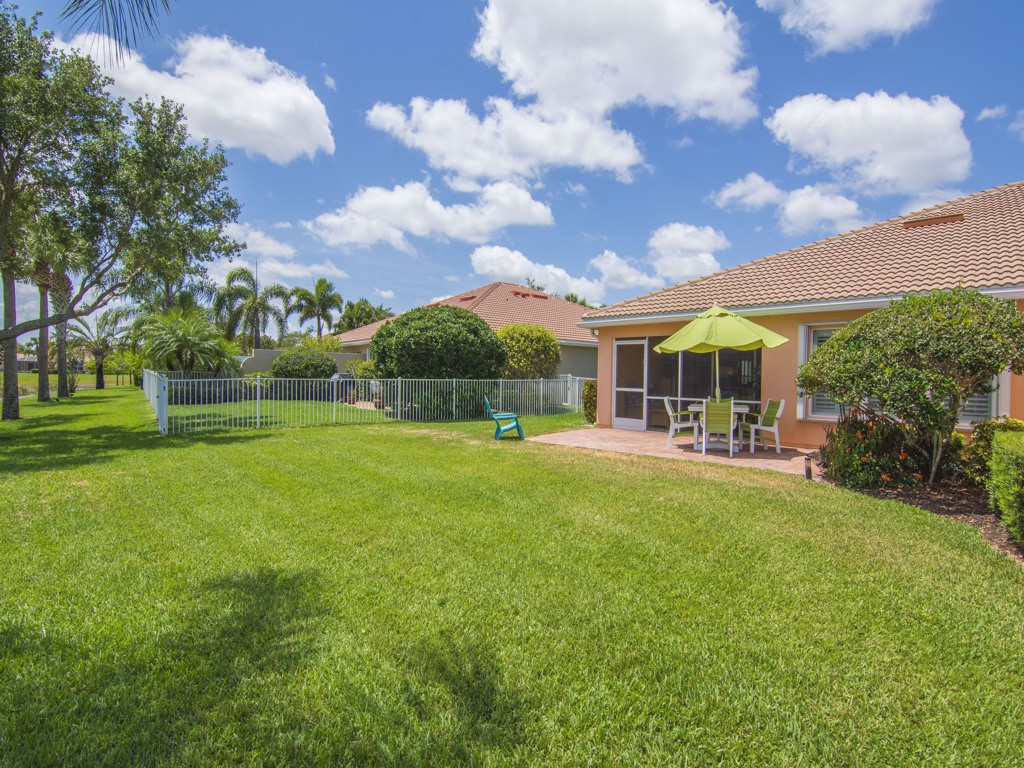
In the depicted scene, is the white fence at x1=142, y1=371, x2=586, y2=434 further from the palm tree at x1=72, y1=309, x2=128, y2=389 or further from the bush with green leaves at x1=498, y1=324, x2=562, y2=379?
the palm tree at x1=72, y1=309, x2=128, y2=389

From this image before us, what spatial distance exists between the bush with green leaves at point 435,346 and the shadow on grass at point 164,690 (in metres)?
13.7

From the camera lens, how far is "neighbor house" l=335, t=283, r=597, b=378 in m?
25.2

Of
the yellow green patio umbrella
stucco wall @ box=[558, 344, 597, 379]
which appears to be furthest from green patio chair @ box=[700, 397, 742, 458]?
stucco wall @ box=[558, 344, 597, 379]

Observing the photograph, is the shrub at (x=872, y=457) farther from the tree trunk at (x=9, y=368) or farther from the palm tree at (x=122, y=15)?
the tree trunk at (x=9, y=368)

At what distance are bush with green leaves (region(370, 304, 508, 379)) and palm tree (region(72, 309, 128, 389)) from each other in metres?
39.4

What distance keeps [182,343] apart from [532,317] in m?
16.7

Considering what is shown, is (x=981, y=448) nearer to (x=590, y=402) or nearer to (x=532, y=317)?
(x=590, y=402)

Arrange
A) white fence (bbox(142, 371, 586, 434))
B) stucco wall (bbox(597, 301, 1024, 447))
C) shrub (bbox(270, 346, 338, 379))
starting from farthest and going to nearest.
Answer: shrub (bbox(270, 346, 338, 379)), white fence (bbox(142, 371, 586, 434)), stucco wall (bbox(597, 301, 1024, 447))

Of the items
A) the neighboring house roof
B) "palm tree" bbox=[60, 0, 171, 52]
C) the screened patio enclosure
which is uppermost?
the neighboring house roof

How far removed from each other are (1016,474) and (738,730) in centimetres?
449

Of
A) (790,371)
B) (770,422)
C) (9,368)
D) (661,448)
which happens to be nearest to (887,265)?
(790,371)

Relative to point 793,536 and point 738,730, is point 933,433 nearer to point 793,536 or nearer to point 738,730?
point 793,536

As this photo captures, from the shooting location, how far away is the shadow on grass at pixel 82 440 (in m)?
9.20

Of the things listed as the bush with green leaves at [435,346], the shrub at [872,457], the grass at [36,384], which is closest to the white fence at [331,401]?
the bush with green leaves at [435,346]
